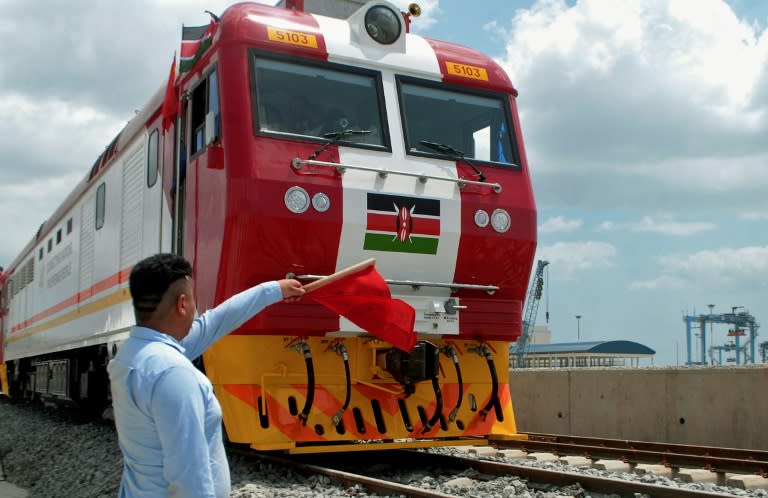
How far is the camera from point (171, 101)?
26.0 ft

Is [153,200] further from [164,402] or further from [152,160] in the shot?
[164,402]

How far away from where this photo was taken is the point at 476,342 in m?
7.67

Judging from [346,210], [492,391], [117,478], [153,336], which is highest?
[346,210]

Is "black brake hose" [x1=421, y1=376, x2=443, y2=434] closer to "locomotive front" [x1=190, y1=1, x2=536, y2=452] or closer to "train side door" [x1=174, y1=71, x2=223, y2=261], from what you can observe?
"locomotive front" [x1=190, y1=1, x2=536, y2=452]

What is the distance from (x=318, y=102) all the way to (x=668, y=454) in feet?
14.0

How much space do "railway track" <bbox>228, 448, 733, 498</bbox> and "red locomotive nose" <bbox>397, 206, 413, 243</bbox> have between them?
182cm

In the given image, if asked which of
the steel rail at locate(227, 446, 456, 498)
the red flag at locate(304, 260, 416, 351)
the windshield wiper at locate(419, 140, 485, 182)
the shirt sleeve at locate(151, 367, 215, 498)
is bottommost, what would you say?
the steel rail at locate(227, 446, 456, 498)

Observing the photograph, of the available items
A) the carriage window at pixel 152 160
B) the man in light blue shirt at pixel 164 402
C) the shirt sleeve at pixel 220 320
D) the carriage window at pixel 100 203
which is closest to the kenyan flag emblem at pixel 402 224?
the carriage window at pixel 152 160

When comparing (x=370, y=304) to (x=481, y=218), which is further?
(x=481, y=218)

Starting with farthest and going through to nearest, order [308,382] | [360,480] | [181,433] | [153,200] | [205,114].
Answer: [153,200] < [205,114] < [308,382] < [360,480] < [181,433]

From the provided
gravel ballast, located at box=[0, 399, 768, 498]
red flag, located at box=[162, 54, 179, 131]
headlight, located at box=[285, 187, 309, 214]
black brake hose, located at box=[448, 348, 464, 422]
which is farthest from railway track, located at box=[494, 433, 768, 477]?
red flag, located at box=[162, 54, 179, 131]

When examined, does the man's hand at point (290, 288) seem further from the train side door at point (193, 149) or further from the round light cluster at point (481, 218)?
the round light cluster at point (481, 218)

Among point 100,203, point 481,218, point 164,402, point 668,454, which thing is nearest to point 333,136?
point 481,218

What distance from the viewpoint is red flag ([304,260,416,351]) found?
13.7ft
